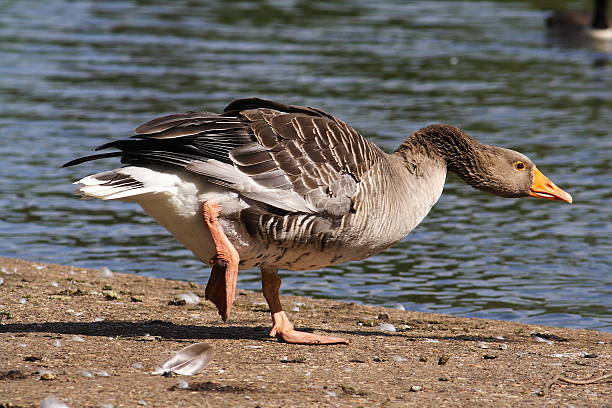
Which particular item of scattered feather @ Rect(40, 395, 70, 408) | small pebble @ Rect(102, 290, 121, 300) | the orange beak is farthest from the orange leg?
the orange beak

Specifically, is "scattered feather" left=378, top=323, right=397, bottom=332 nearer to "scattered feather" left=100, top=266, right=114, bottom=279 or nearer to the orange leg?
the orange leg

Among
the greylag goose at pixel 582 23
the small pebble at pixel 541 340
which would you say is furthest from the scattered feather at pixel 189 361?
the greylag goose at pixel 582 23

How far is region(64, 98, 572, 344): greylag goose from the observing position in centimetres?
604

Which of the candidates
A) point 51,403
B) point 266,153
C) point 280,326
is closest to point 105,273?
point 280,326

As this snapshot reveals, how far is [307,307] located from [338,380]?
275 cm

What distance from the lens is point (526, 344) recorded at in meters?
7.27

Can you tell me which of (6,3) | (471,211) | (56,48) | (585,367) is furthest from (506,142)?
(6,3)

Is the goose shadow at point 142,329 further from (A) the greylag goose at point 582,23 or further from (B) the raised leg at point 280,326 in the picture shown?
(A) the greylag goose at point 582,23

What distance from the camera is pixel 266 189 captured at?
6172 millimetres

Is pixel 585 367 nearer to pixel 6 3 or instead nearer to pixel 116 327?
pixel 116 327

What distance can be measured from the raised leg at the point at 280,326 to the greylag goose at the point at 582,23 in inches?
785

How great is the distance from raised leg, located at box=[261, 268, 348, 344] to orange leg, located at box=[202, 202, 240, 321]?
0.59 m

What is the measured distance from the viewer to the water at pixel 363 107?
32.6 ft

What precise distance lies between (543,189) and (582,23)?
19822mm
